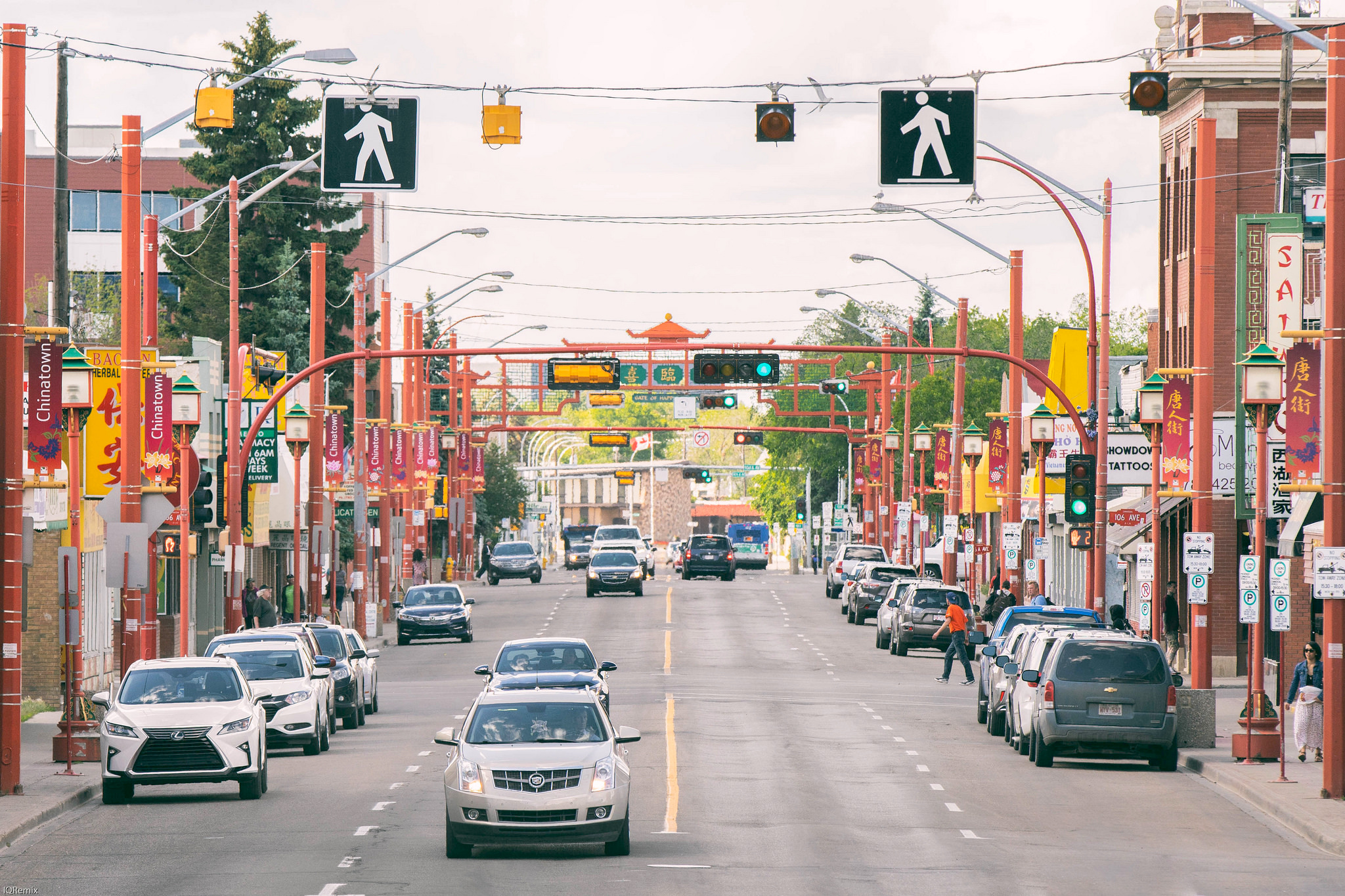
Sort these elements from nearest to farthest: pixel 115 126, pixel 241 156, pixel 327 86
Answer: pixel 327 86 < pixel 241 156 < pixel 115 126

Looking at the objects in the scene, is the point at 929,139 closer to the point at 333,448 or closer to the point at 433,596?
the point at 433,596

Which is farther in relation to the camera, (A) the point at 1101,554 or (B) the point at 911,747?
(A) the point at 1101,554

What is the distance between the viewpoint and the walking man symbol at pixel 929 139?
22469mm

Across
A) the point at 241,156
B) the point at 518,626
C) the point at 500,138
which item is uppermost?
the point at 241,156

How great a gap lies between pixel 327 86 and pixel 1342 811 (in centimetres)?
1460

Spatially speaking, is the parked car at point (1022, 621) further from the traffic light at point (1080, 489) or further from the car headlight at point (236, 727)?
the car headlight at point (236, 727)

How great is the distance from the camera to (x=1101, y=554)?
1473 inches

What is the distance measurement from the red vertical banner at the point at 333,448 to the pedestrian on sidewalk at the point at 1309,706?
31788 millimetres

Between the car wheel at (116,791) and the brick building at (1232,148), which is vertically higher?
the brick building at (1232,148)

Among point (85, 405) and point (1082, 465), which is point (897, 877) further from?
point (1082, 465)

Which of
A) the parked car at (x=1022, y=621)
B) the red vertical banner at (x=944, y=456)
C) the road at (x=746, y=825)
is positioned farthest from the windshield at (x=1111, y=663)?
the red vertical banner at (x=944, y=456)

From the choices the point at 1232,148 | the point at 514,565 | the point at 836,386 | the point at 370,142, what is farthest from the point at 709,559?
the point at 370,142

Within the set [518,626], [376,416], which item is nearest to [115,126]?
[376,416]

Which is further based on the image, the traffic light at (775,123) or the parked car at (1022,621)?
the parked car at (1022,621)
